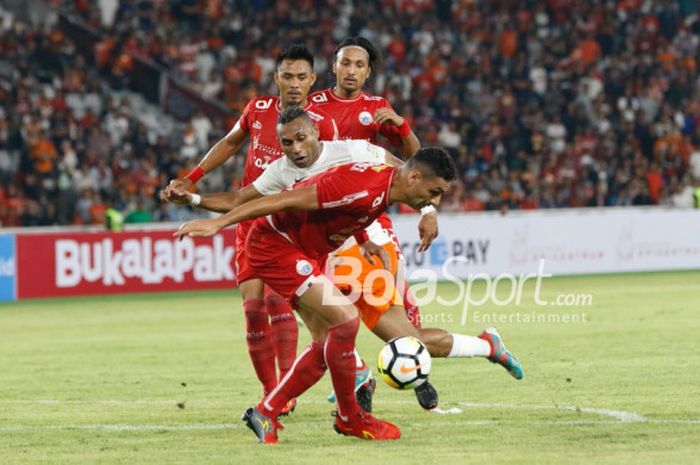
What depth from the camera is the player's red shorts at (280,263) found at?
26.6ft

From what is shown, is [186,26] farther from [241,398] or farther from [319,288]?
[319,288]

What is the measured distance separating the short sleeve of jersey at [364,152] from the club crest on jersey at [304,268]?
1.11m

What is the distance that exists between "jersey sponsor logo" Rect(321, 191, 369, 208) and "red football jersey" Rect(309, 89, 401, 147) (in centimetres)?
208

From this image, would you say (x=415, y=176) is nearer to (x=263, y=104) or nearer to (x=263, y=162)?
(x=263, y=162)

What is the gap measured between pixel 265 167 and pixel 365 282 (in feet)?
4.65

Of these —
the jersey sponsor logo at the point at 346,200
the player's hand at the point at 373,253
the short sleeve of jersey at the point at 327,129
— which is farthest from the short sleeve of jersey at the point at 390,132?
the jersey sponsor logo at the point at 346,200

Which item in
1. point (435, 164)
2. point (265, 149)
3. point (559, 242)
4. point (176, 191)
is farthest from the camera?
point (559, 242)

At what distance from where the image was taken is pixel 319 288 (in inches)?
318

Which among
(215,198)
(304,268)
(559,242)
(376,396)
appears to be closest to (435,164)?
(304,268)

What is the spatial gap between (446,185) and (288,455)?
1.74 metres

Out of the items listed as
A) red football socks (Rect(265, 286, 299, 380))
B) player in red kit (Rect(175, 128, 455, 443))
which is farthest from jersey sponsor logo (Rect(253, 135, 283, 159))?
player in red kit (Rect(175, 128, 455, 443))

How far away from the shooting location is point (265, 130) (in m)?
9.84

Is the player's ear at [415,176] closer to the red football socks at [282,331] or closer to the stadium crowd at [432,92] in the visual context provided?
the red football socks at [282,331]

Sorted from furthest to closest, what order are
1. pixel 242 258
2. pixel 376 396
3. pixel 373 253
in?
1. pixel 376 396
2. pixel 242 258
3. pixel 373 253
